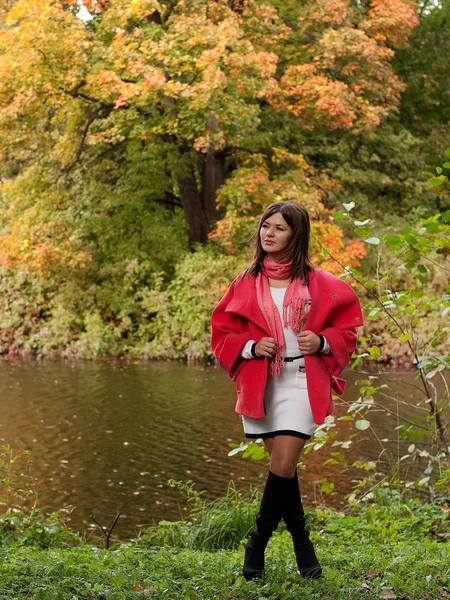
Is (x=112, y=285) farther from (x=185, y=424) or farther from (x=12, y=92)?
(x=185, y=424)

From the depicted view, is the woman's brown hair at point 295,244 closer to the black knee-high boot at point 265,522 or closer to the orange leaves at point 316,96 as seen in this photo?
the black knee-high boot at point 265,522

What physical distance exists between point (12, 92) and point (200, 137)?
395cm

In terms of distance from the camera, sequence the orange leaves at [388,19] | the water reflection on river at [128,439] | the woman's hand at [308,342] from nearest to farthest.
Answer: the woman's hand at [308,342]
the water reflection on river at [128,439]
the orange leaves at [388,19]

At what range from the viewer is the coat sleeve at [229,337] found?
13.6ft

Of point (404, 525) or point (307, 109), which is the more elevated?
point (307, 109)

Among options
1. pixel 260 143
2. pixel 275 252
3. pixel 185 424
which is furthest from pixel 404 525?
pixel 260 143

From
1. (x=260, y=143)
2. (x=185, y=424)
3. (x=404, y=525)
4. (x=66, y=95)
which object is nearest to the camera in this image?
(x=404, y=525)

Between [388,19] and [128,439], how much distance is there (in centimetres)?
1205

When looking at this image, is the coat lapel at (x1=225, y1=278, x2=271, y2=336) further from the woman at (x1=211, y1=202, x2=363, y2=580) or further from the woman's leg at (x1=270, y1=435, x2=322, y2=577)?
the woman's leg at (x1=270, y1=435, x2=322, y2=577)

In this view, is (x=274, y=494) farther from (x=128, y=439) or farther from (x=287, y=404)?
(x=128, y=439)

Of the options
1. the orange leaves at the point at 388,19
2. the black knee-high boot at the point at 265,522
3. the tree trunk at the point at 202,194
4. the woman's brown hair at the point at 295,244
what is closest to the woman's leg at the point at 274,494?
the black knee-high boot at the point at 265,522

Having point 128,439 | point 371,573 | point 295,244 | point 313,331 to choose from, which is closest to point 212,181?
point 128,439

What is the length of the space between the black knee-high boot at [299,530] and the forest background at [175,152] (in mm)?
13120

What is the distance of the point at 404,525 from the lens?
6.10 metres
